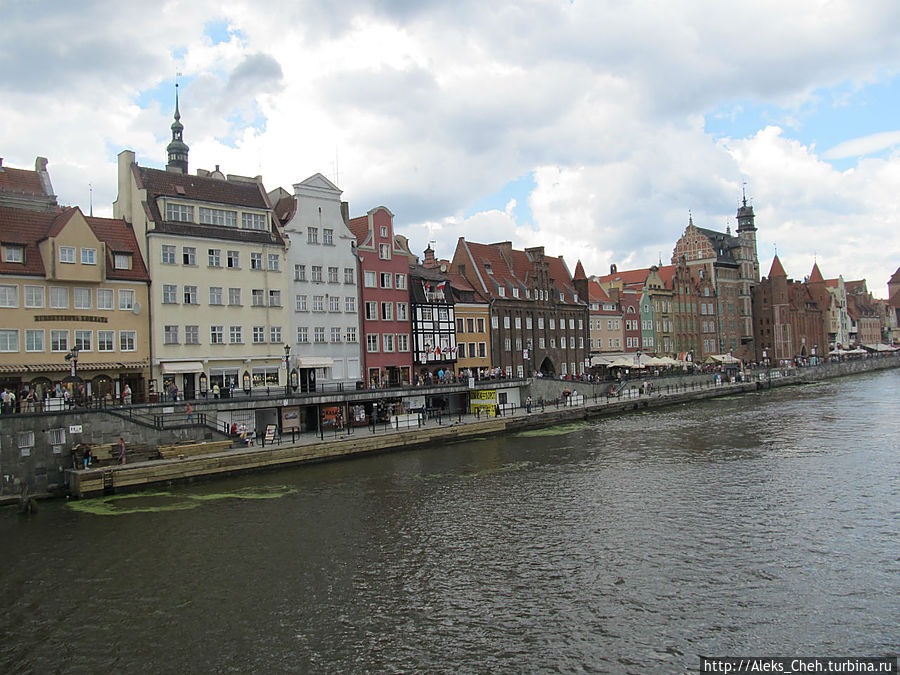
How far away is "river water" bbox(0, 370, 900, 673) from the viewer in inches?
695

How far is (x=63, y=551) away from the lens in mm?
25953

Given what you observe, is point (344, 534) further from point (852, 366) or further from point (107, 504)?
point (852, 366)

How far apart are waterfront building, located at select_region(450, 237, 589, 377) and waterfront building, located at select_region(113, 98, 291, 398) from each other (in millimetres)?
26976

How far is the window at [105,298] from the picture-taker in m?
45.4

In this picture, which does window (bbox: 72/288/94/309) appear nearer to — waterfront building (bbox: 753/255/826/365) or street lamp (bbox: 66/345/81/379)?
street lamp (bbox: 66/345/81/379)

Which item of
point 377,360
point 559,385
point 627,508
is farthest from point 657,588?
point 559,385

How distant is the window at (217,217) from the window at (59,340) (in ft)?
42.3

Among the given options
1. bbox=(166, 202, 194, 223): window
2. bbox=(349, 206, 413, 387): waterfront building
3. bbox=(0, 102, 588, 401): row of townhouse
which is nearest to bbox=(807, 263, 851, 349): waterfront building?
bbox=(0, 102, 588, 401): row of townhouse

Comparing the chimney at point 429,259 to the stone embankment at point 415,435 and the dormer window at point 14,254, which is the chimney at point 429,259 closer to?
the stone embankment at point 415,435

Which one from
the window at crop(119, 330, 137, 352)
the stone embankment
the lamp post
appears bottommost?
the stone embankment

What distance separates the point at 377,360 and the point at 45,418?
97.1 feet

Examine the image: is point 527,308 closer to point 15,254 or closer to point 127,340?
point 127,340

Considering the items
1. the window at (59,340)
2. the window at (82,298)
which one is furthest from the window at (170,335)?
the window at (59,340)

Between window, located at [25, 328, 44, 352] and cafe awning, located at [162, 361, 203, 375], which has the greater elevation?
window, located at [25, 328, 44, 352]
